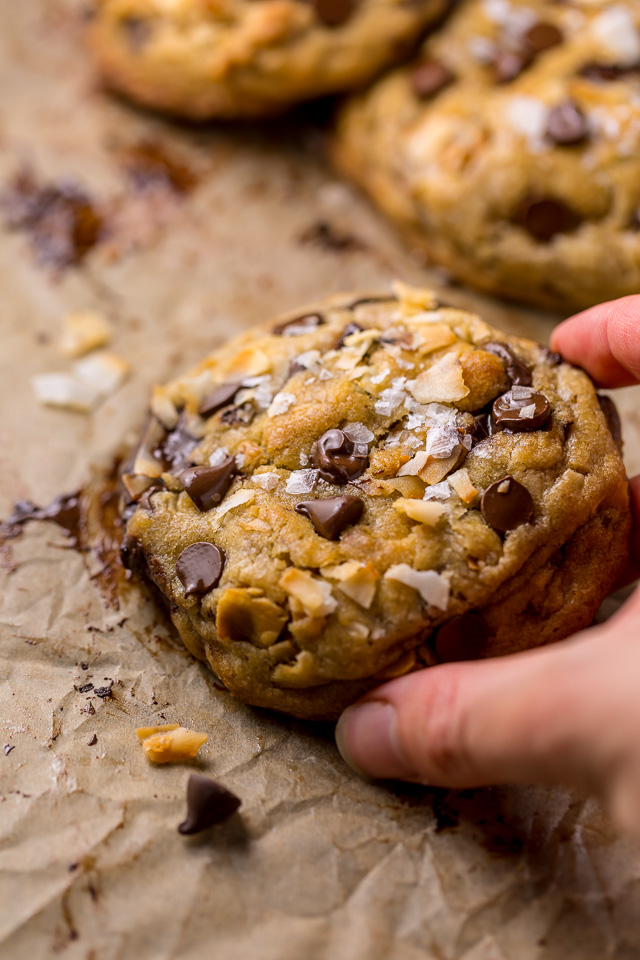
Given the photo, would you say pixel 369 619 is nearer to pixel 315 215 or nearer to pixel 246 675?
pixel 246 675

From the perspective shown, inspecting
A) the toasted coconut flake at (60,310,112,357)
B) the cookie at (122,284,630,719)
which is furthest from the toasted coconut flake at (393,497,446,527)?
the toasted coconut flake at (60,310,112,357)

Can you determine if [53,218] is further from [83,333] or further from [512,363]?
[512,363]

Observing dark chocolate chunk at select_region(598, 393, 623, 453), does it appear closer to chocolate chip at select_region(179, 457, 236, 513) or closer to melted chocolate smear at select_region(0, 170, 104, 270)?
chocolate chip at select_region(179, 457, 236, 513)

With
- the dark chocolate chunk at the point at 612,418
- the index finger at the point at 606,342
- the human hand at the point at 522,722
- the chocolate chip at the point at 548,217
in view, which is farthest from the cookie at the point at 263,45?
the human hand at the point at 522,722

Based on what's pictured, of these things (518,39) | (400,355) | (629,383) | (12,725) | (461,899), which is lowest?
(461,899)

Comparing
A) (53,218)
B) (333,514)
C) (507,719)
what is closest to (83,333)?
(53,218)

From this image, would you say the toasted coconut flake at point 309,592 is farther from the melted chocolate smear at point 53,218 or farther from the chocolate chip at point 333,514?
the melted chocolate smear at point 53,218

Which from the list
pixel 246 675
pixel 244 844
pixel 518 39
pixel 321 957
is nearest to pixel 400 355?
pixel 246 675
